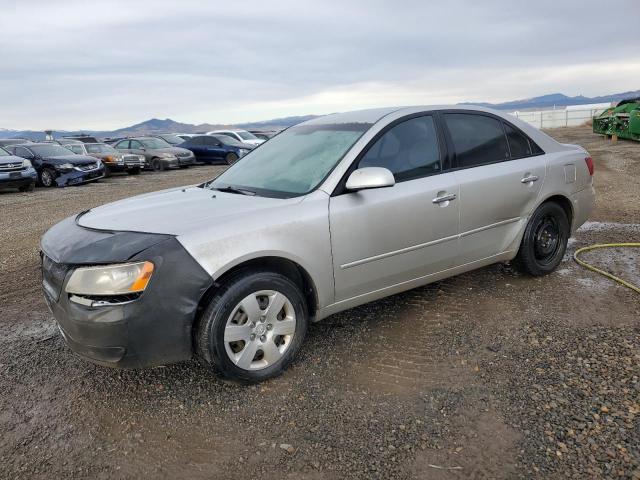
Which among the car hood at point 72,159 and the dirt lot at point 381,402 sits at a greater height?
the car hood at point 72,159

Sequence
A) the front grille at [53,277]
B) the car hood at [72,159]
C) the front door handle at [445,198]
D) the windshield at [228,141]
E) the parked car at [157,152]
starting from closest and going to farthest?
the front grille at [53,277] < the front door handle at [445,198] < the car hood at [72,159] < the parked car at [157,152] < the windshield at [228,141]

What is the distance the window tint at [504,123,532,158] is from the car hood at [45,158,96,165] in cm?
1470

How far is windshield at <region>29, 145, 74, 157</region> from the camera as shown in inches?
645

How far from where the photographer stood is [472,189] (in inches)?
157

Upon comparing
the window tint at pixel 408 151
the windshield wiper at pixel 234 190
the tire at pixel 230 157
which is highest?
the window tint at pixel 408 151

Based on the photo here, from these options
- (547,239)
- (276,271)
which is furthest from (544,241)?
(276,271)

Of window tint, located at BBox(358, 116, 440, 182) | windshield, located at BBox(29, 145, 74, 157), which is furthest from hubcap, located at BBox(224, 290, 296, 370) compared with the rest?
windshield, located at BBox(29, 145, 74, 157)

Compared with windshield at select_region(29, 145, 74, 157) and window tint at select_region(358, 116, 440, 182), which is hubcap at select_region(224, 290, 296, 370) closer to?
window tint at select_region(358, 116, 440, 182)

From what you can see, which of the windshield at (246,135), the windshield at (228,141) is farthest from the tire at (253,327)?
the windshield at (246,135)

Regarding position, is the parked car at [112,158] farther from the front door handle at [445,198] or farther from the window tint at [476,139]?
the front door handle at [445,198]

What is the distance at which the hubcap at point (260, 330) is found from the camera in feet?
9.92

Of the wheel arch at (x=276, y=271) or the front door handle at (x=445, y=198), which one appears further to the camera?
the front door handle at (x=445, y=198)

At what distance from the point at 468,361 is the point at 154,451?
195cm

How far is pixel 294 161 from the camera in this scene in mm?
3863
